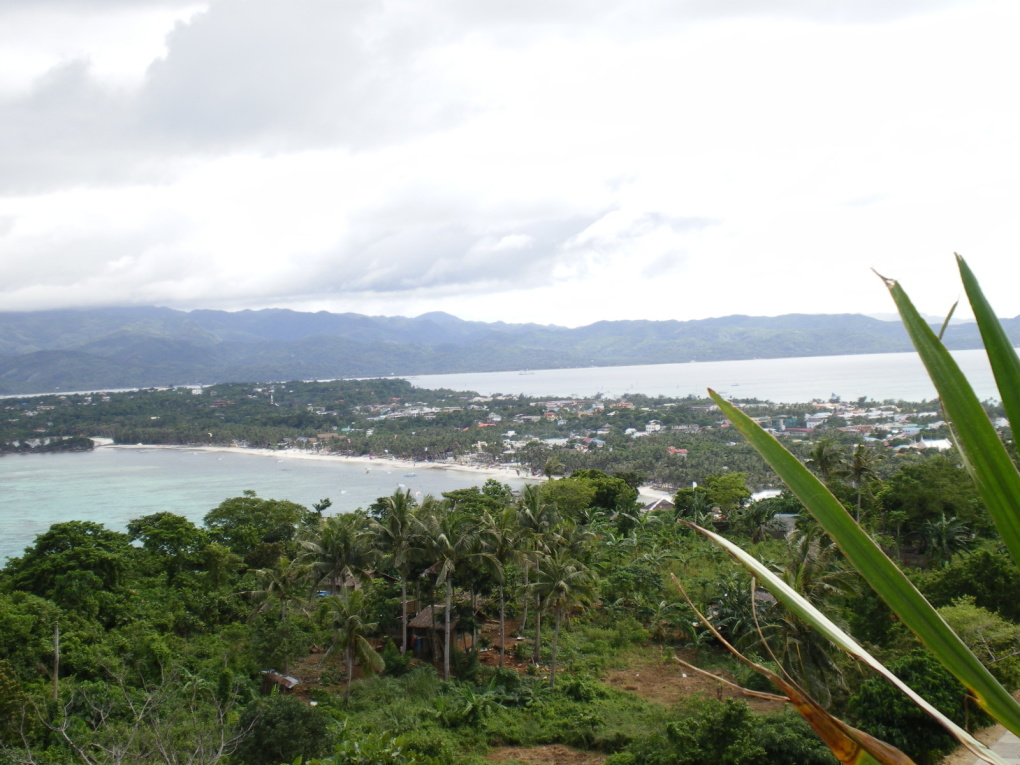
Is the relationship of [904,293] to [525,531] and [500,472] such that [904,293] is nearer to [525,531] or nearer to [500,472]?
[525,531]

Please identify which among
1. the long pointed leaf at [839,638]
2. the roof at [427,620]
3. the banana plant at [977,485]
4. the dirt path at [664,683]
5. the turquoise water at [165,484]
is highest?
the banana plant at [977,485]

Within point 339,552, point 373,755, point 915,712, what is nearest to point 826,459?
point 915,712

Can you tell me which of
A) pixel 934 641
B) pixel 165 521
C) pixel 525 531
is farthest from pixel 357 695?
pixel 934 641

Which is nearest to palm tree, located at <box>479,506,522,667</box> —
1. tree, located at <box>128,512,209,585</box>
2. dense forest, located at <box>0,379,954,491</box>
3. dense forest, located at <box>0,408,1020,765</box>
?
dense forest, located at <box>0,408,1020,765</box>

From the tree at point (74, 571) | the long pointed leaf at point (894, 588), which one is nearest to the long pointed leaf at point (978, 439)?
the long pointed leaf at point (894, 588)

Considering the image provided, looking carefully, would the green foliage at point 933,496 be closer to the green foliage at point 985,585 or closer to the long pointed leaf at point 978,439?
the green foliage at point 985,585

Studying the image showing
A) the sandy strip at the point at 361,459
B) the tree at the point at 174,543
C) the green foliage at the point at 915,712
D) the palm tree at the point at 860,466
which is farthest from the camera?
the sandy strip at the point at 361,459

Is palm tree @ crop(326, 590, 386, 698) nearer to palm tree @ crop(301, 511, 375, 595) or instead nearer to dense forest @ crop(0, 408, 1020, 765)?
dense forest @ crop(0, 408, 1020, 765)
